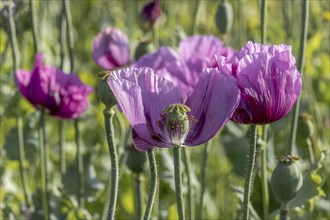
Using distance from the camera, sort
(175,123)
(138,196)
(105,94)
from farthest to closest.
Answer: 1. (138,196)
2. (105,94)
3. (175,123)

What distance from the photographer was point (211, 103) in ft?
2.56

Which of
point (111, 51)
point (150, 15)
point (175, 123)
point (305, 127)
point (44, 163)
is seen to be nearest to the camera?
point (175, 123)

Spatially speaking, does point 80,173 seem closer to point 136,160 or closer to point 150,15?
point 136,160

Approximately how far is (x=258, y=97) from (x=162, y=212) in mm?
688

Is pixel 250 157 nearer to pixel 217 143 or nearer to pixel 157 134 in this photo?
pixel 157 134

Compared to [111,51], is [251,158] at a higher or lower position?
lower

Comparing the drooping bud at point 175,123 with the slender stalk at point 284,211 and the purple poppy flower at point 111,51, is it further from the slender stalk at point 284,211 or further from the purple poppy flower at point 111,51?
the purple poppy flower at point 111,51

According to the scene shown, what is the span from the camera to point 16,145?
1.47 metres

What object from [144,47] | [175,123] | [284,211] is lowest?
[284,211]

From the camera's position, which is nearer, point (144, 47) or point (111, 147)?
point (111, 147)

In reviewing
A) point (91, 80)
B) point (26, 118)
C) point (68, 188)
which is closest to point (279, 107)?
point (68, 188)

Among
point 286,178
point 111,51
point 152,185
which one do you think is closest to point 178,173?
point 152,185

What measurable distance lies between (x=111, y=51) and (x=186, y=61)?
0.40 metres

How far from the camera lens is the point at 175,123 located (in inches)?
29.2
